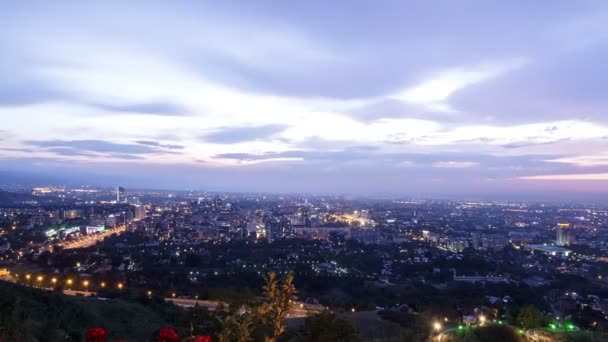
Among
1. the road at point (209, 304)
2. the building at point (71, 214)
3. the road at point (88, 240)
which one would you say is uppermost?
the building at point (71, 214)

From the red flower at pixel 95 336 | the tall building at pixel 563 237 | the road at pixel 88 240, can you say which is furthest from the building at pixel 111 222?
the red flower at pixel 95 336

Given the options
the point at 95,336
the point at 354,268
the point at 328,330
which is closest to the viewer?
the point at 95,336

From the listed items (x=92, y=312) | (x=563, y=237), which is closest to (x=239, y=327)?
(x=92, y=312)

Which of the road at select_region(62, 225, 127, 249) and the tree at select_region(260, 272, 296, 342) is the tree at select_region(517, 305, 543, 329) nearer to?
the tree at select_region(260, 272, 296, 342)

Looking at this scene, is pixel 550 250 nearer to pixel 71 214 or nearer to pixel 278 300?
pixel 278 300

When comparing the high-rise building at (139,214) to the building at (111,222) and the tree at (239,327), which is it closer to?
the building at (111,222)

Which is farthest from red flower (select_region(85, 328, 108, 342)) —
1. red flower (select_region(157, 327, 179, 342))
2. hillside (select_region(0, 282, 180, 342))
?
hillside (select_region(0, 282, 180, 342))

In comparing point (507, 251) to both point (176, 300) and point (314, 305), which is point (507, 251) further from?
point (176, 300)

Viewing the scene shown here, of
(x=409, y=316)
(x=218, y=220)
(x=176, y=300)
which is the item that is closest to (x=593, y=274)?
(x=409, y=316)
